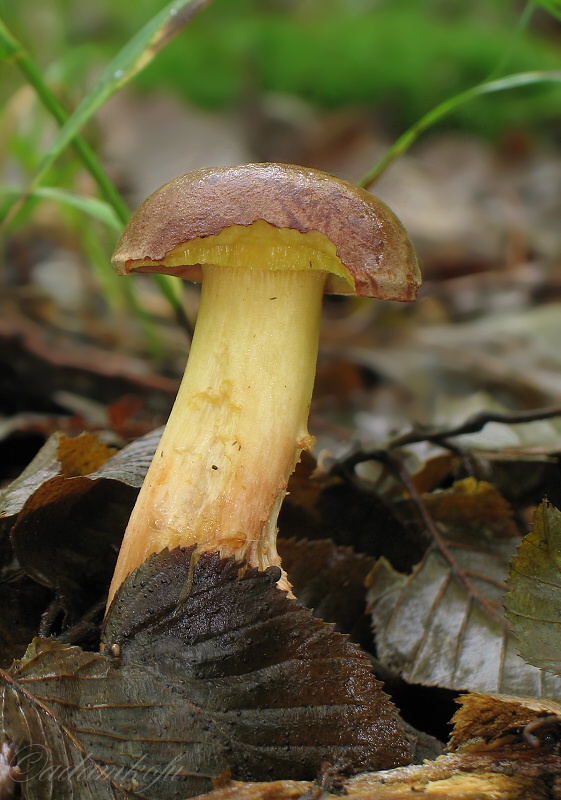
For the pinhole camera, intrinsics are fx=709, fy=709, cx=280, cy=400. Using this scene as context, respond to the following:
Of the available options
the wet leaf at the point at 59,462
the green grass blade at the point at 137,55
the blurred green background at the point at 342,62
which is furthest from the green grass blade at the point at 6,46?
the blurred green background at the point at 342,62

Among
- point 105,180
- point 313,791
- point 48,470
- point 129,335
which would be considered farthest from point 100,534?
point 129,335

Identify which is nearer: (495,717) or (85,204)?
(495,717)

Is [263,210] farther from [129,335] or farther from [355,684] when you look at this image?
[129,335]

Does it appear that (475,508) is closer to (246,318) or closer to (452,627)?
(452,627)

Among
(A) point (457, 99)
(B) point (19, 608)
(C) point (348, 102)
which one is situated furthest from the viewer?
(C) point (348, 102)

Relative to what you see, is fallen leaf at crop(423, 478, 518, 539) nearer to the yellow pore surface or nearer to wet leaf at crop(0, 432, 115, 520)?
the yellow pore surface

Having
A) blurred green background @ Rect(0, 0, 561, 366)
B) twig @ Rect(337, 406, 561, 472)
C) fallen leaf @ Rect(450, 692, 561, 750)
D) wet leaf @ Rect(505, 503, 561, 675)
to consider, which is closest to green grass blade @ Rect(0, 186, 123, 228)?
twig @ Rect(337, 406, 561, 472)

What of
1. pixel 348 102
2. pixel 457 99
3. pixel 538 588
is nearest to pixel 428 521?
pixel 538 588
